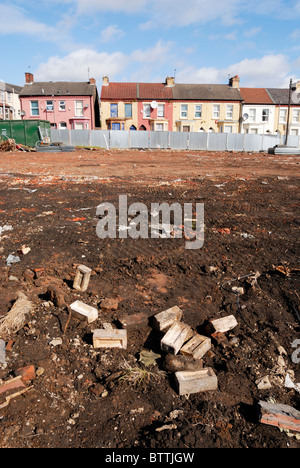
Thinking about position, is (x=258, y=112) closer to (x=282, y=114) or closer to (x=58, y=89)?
(x=282, y=114)

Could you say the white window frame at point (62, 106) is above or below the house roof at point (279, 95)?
below

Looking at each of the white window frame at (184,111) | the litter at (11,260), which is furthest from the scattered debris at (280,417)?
the white window frame at (184,111)

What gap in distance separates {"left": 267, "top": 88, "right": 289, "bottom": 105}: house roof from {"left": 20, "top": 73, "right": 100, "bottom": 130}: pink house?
79.5 feet

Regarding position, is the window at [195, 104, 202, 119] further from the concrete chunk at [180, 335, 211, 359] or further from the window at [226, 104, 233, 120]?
the concrete chunk at [180, 335, 211, 359]

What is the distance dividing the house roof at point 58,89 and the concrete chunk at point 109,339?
133 ft

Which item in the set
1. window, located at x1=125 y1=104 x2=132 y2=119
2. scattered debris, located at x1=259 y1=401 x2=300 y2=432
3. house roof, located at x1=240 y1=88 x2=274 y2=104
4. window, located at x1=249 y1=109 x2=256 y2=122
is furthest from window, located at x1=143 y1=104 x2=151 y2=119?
scattered debris, located at x1=259 y1=401 x2=300 y2=432

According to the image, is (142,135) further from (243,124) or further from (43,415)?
(43,415)

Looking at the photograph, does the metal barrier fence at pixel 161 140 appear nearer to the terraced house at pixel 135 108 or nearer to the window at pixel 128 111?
the terraced house at pixel 135 108

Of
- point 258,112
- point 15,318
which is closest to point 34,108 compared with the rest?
point 258,112

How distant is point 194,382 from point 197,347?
44cm

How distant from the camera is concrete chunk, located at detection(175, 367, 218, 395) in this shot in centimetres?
262

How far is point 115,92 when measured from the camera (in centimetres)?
4003

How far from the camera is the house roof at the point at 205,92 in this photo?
4019 centimetres

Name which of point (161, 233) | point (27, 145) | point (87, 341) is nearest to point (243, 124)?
point (27, 145)
